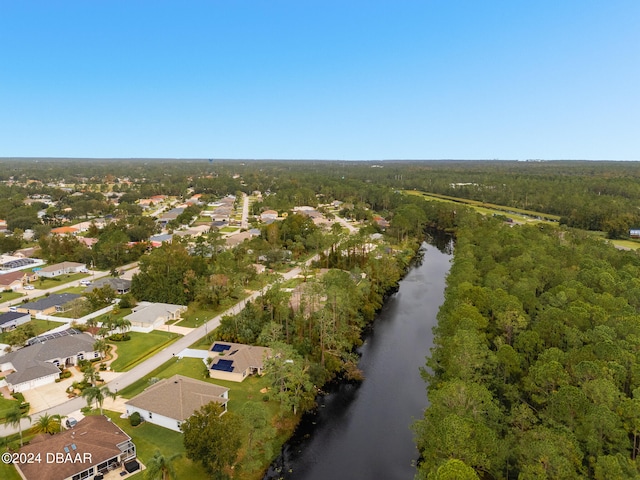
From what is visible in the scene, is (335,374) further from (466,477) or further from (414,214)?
(414,214)

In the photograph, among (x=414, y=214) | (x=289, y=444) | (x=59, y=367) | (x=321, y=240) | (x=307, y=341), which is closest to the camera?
(x=289, y=444)

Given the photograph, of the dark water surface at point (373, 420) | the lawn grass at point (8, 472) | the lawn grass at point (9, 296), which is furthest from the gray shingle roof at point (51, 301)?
the dark water surface at point (373, 420)

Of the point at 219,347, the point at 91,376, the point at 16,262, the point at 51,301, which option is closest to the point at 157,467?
the point at 91,376

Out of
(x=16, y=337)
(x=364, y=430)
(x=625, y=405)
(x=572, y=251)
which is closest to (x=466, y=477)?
(x=625, y=405)

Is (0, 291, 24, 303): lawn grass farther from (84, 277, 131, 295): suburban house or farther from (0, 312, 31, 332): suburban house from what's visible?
(0, 312, 31, 332): suburban house

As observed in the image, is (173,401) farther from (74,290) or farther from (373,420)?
(74,290)

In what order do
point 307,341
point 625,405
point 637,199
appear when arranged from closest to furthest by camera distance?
1. point 625,405
2. point 307,341
3. point 637,199
